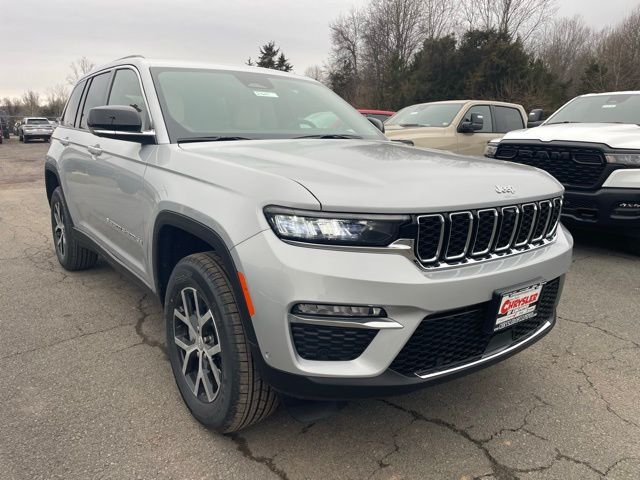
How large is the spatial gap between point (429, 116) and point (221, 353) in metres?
7.46

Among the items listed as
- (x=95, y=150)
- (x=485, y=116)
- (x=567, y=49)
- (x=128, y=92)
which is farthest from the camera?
(x=567, y=49)

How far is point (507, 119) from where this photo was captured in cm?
927

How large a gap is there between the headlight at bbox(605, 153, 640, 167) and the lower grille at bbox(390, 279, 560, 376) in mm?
3659

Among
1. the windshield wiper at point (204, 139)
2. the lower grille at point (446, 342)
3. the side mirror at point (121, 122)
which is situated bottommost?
the lower grille at point (446, 342)

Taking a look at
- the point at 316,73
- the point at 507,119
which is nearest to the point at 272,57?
the point at 316,73

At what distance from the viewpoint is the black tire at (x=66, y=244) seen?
4465 mm

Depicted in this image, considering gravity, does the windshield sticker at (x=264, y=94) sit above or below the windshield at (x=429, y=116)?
above


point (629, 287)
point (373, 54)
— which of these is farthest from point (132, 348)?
point (373, 54)

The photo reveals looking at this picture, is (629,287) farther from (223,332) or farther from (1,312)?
(1,312)

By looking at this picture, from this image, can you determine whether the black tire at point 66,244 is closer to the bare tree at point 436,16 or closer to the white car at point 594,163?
the white car at point 594,163

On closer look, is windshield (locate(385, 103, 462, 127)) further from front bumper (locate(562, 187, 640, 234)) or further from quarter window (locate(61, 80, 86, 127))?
quarter window (locate(61, 80, 86, 127))

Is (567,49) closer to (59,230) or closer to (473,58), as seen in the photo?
(473,58)

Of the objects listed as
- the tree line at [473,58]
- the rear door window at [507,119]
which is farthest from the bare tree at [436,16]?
the rear door window at [507,119]

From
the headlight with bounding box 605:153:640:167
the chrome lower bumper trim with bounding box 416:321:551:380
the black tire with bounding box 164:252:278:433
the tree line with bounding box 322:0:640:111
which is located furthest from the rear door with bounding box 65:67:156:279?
the tree line with bounding box 322:0:640:111
